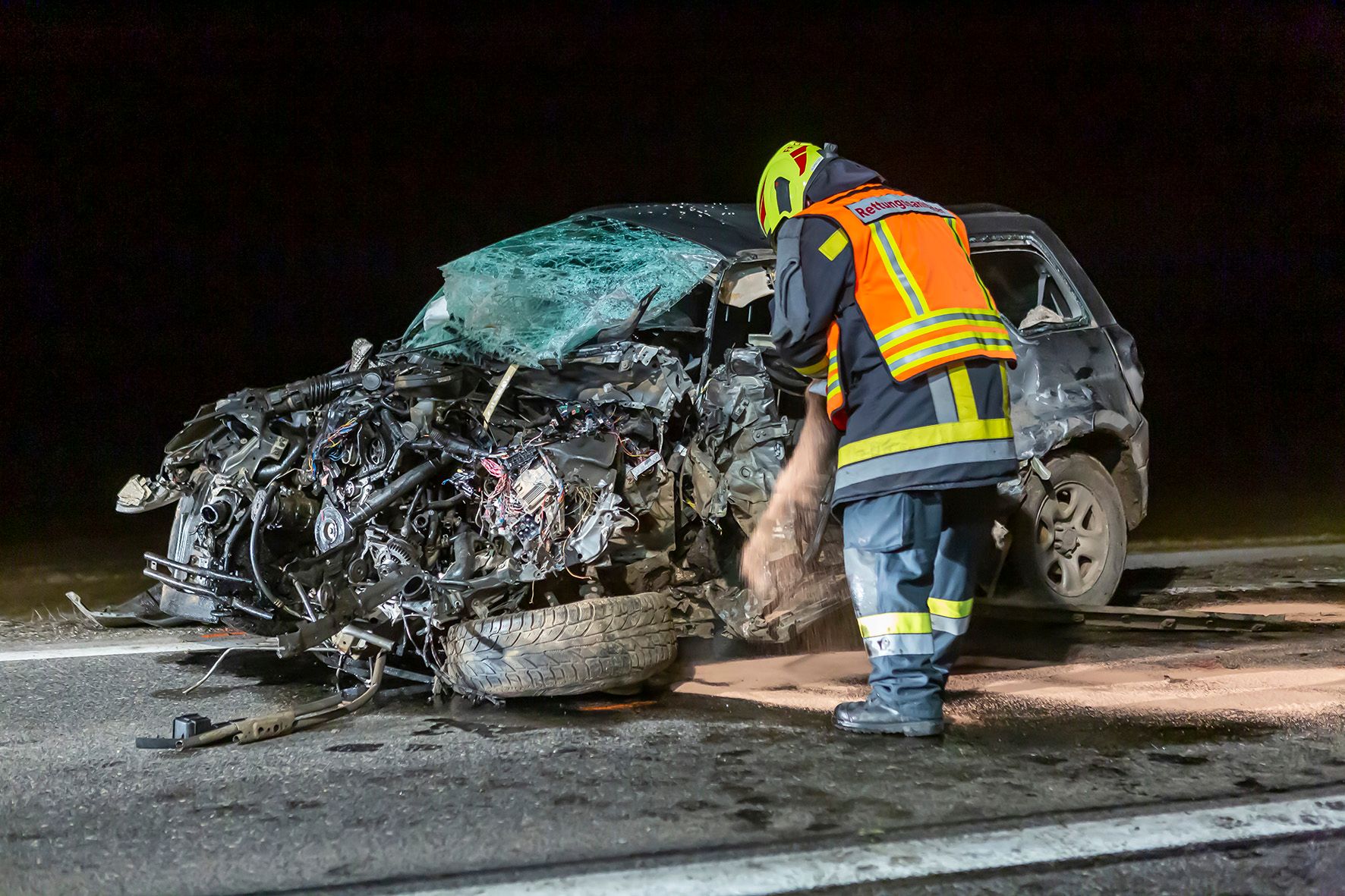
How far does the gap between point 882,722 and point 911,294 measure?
1318 millimetres

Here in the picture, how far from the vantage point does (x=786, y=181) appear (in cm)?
414

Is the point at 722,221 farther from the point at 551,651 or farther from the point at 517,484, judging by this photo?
the point at 551,651

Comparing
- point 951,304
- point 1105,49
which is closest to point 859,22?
point 1105,49

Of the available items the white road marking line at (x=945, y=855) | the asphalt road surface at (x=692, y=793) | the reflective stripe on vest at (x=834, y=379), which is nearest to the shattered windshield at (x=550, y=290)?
the reflective stripe on vest at (x=834, y=379)

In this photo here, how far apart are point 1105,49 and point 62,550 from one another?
9553 mm

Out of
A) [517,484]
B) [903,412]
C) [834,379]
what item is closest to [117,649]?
[517,484]

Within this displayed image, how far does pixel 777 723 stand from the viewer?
3.85 m

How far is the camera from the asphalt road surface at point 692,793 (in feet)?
8.48

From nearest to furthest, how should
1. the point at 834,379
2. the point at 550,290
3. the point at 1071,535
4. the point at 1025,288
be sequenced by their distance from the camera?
the point at 834,379 < the point at 550,290 < the point at 1071,535 < the point at 1025,288

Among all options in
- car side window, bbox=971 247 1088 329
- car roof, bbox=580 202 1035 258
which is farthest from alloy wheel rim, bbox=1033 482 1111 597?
car roof, bbox=580 202 1035 258

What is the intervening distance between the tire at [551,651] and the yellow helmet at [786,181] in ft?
4.77

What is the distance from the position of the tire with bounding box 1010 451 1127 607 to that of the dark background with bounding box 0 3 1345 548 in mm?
3740

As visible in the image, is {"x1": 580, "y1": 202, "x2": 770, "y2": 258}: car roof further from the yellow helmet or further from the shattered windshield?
the yellow helmet

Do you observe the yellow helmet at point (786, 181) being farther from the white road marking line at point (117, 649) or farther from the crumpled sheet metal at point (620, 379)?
the white road marking line at point (117, 649)
